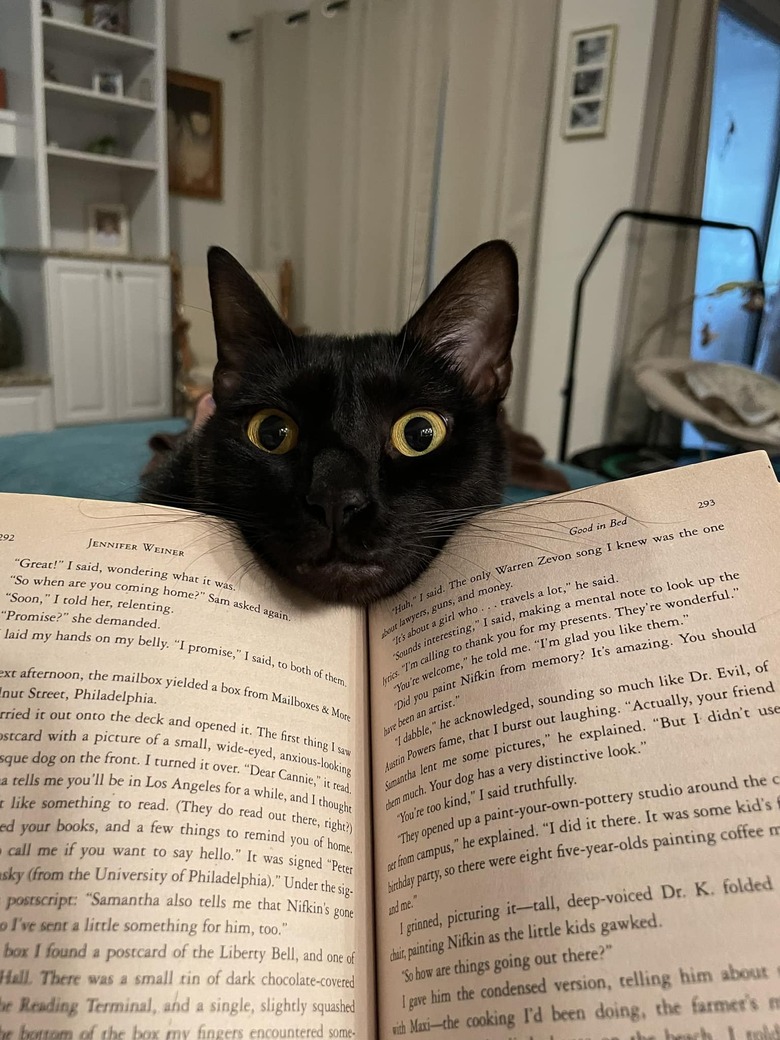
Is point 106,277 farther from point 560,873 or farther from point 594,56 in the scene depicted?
point 560,873

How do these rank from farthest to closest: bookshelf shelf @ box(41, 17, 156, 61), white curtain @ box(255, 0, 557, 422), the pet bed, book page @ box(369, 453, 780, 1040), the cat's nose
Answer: bookshelf shelf @ box(41, 17, 156, 61) < white curtain @ box(255, 0, 557, 422) < the pet bed < the cat's nose < book page @ box(369, 453, 780, 1040)

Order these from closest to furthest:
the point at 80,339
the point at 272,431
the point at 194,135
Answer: the point at 272,431, the point at 80,339, the point at 194,135

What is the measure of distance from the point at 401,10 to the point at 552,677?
3484 millimetres

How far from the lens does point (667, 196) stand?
8.10ft

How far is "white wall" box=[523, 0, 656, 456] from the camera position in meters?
2.45

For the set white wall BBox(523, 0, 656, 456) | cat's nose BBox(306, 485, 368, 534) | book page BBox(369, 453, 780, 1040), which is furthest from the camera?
white wall BBox(523, 0, 656, 456)

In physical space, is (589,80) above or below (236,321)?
above

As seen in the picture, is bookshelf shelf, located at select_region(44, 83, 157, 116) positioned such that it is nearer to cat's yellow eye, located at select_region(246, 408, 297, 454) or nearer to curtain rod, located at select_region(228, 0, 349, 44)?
curtain rod, located at select_region(228, 0, 349, 44)

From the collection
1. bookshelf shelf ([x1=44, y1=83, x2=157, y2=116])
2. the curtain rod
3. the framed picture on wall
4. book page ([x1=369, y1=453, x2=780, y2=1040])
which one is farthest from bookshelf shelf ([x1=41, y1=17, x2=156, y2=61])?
book page ([x1=369, y1=453, x2=780, y2=1040])

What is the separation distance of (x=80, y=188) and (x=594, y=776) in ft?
13.3

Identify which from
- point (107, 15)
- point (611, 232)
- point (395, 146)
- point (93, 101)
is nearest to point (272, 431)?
point (611, 232)

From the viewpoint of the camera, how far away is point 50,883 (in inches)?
15.3

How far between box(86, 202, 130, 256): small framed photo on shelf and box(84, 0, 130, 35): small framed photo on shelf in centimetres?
78

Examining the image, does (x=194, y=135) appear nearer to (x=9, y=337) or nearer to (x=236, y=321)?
(x=9, y=337)
